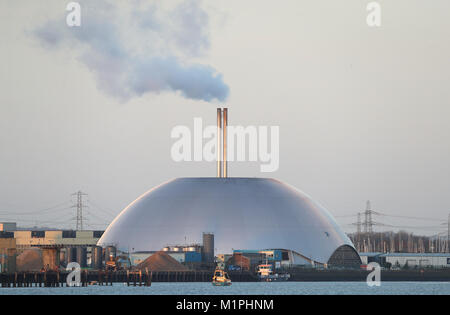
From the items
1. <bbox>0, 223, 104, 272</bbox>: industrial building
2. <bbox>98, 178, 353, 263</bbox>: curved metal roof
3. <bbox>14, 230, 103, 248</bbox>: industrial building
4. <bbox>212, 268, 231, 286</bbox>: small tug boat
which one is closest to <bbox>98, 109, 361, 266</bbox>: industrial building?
<bbox>98, 178, 353, 263</bbox>: curved metal roof

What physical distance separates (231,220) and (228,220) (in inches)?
12.3

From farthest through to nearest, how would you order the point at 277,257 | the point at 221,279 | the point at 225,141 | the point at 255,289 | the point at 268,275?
the point at 225,141 → the point at 277,257 → the point at 268,275 → the point at 221,279 → the point at 255,289

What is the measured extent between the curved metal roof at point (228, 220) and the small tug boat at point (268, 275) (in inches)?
127

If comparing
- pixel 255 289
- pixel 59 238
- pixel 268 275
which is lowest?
pixel 255 289

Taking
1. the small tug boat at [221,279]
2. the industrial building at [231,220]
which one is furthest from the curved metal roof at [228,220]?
the small tug boat at [221,279]

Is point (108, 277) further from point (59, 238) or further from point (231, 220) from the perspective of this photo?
point (59, 238)

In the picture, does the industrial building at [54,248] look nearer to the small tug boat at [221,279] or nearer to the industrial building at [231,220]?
→ the industrial building at [231,220]

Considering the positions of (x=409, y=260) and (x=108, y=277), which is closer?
(x=108, y=277)

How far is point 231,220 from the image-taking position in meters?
122

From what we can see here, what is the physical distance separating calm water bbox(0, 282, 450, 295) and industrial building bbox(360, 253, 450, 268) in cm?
1908

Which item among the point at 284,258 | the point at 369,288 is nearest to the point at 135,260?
the point at 284,258

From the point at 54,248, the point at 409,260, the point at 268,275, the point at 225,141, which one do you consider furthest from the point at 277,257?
the point at 409,260
